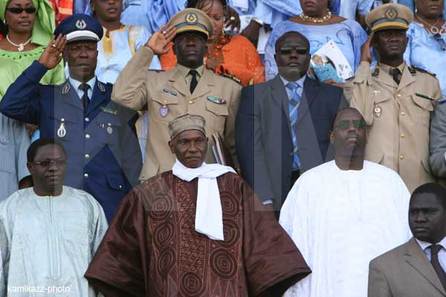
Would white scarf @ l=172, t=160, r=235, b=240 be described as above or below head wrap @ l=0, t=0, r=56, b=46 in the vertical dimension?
below

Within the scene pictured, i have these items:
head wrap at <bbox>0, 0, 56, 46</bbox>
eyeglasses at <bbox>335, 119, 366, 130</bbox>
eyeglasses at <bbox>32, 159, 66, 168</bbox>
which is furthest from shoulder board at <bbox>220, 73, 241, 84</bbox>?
eyeglasses at <bbox>32, 159, 66, 168</bbox>

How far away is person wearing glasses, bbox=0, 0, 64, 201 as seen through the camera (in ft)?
42.5

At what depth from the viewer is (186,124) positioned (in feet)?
40.1

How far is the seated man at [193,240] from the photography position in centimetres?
1199

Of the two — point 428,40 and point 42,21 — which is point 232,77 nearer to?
point 42,21

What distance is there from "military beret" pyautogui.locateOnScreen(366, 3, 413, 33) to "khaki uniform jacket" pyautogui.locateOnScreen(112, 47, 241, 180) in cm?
119

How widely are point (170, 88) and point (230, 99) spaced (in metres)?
0.46

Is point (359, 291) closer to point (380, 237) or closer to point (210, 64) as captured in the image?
point (380, 237)

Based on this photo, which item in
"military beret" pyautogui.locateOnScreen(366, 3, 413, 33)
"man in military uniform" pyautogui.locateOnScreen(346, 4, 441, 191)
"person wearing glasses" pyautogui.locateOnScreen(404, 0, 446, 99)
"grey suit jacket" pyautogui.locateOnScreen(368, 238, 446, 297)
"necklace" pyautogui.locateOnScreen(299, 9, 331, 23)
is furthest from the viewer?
"necklace" pyautogui.locateOnScreen(299, 9, 331, 23)

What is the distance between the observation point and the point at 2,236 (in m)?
12.1

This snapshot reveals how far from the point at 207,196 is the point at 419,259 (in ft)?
5.12

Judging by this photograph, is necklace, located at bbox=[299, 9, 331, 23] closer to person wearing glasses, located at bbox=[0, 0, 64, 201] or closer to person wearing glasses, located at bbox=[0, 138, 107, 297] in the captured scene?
person wearing glasses, located at bbox=[0, 0, 64, 201]

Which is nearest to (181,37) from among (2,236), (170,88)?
(170,88)

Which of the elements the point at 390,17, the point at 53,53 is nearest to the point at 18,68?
the point at 53,53
